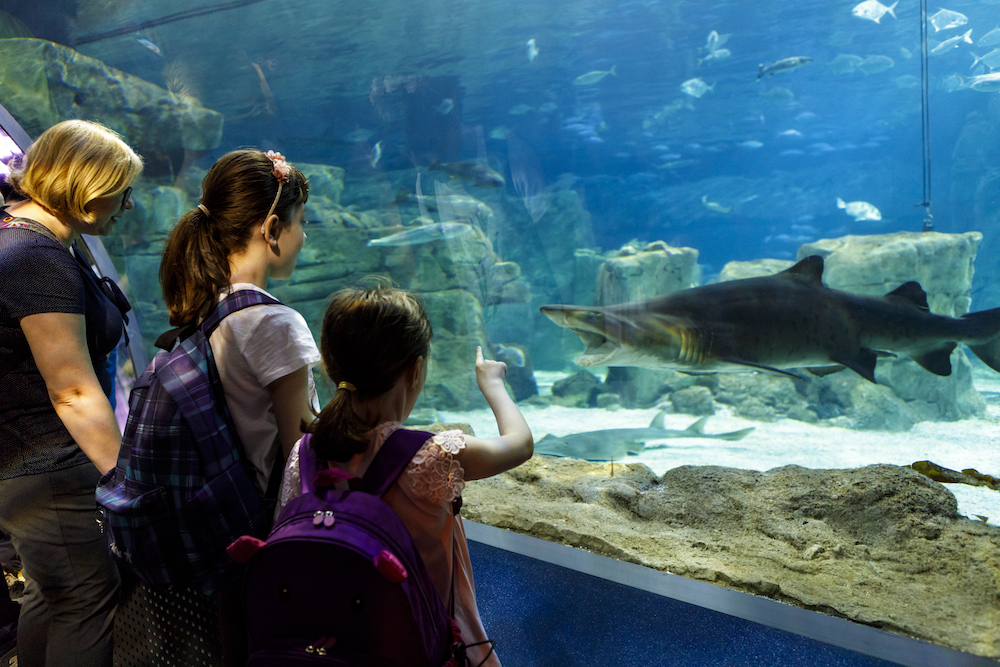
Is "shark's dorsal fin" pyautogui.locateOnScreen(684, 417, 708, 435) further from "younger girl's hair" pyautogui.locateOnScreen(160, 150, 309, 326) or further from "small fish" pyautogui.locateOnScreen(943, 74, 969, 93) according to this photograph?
"small fish" pyautogui.locateOnScreen(943, 74, 969, 93)

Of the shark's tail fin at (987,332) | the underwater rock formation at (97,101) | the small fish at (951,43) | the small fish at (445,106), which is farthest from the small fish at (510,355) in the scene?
the small fish at (951,43)

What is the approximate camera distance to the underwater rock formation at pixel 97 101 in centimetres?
479

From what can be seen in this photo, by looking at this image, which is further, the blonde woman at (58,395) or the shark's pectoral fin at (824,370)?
the shark's pectoral fin at (824,370)

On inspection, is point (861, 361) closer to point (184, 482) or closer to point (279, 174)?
point (279, 174)

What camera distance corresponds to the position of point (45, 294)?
1197 mm

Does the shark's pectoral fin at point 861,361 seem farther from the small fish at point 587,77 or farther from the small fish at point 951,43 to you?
the small fish at point 951,43

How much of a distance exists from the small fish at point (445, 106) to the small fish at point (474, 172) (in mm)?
817

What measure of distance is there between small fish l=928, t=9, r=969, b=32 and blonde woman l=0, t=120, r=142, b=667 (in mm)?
→ 14566

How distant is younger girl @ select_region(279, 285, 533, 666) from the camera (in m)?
0.87

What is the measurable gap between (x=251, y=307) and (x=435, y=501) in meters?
0.55

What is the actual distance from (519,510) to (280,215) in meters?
1.56

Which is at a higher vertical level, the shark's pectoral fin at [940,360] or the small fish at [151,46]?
the small fish at [151,46]

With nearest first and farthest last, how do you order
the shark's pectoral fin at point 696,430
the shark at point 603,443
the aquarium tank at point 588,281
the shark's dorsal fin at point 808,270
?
the aquarium tank at point 588,281, the shark's dorsal fin at point 808,270, the shark at point 603,443, the shark's pectoral fin at point 696,430

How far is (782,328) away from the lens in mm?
3910
